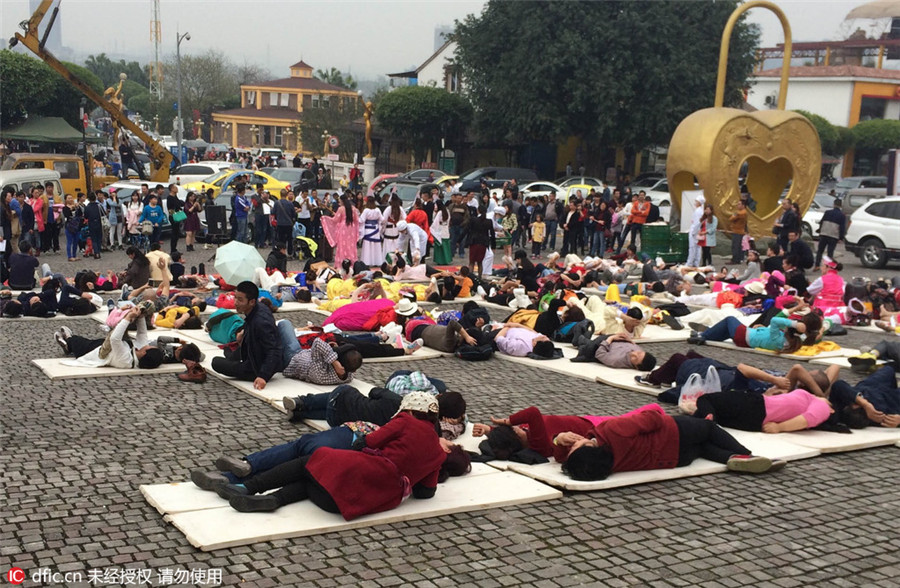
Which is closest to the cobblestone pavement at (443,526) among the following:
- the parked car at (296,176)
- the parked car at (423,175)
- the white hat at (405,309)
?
the white hat at (405,309)

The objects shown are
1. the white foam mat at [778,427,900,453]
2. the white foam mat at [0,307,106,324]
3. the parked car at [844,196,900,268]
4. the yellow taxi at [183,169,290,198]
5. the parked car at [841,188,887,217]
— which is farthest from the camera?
the parked car at [841,188,887,217]

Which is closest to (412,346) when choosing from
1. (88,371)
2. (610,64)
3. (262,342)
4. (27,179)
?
(262,342)

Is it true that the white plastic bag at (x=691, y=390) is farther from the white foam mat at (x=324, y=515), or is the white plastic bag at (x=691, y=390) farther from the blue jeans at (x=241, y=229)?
the blue jeans at (x=241, y=229)

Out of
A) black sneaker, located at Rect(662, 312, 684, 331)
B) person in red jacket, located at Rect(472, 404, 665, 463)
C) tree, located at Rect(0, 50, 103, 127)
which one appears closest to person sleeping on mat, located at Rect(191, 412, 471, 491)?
person in red jacket, located at Rect(472, 404, 665, 463)

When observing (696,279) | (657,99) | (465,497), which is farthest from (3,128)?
(465,497)

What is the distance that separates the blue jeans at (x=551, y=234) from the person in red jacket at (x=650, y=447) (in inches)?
690

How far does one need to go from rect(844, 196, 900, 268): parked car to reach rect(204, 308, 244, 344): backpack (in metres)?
16.7

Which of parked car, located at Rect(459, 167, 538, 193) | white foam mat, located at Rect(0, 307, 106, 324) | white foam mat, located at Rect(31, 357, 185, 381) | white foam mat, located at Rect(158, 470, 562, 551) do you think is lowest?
white foam mat, located at Rect(0, 307, 106, 324)

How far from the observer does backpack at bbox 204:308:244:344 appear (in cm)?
1241

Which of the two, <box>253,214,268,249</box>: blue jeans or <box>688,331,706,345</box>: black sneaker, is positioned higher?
<box>253,214,268,249</box>: blue jeans

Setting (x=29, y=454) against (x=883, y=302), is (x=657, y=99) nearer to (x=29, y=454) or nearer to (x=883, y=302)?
(x=883, y=302)

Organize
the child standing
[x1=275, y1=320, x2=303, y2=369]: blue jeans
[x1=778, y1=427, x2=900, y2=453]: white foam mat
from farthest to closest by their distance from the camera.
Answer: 1. the child standing
2. [x1=275, y1=320, x2=303, y2=369]: blue jeans
3. [x1=778, y1=427, x2=900, y2=453]: white foam mat

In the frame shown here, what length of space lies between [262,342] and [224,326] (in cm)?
241

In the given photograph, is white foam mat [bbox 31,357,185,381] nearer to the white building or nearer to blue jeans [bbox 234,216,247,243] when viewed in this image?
blue jeans [bbox 234,216,247,243]
